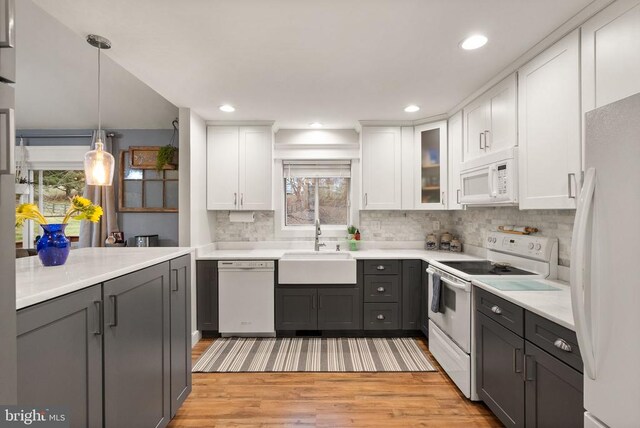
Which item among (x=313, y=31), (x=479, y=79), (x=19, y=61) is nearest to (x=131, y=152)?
(x=19, y=61)

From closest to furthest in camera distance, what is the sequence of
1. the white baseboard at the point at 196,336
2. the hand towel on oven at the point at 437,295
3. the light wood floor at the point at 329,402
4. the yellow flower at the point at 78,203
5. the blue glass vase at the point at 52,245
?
the blue glass vase at the point at 52,245 < the yellow flower at the point at 78,203 < the light wood floor at the point at 329,402 < the hand towel on oven at the point at 437,295 < the white baseboard at the point at 196,336

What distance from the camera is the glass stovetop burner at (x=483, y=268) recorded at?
2.30 metres

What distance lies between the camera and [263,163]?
357 centimetres

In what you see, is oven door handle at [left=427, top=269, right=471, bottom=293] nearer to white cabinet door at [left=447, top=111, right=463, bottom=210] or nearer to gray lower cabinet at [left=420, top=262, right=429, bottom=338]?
gray lower cabinet at [left=420, top=262, right=429, bottom=338]

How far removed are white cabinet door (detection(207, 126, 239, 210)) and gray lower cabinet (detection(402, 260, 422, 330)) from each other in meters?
1.98

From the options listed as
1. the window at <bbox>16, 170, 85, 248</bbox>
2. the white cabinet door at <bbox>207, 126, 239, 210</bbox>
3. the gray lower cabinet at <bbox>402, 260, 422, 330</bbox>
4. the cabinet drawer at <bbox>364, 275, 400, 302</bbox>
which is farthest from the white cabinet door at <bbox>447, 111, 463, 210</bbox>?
the window at <bbox>16, 170, 85, 248</bbox>

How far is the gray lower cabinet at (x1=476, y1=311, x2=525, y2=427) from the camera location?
1674 millimetres

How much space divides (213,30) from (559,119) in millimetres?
2008

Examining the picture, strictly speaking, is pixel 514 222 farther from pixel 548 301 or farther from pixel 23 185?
pixel 23 185

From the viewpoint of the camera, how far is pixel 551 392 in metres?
1.43

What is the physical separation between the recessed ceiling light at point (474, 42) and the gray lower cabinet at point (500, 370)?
1.69 metres

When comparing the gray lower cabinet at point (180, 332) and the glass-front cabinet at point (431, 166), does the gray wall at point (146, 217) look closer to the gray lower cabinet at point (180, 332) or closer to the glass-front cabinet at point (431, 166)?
the gray lower cabinet at point (180, 332)

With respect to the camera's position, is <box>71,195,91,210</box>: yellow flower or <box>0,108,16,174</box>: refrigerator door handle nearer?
<box>0,108,16,174</box>: refrigerator door handle

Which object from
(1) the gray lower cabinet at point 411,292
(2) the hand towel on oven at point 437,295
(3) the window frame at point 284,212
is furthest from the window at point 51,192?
(2) the hand towel on oven at point 437,295
